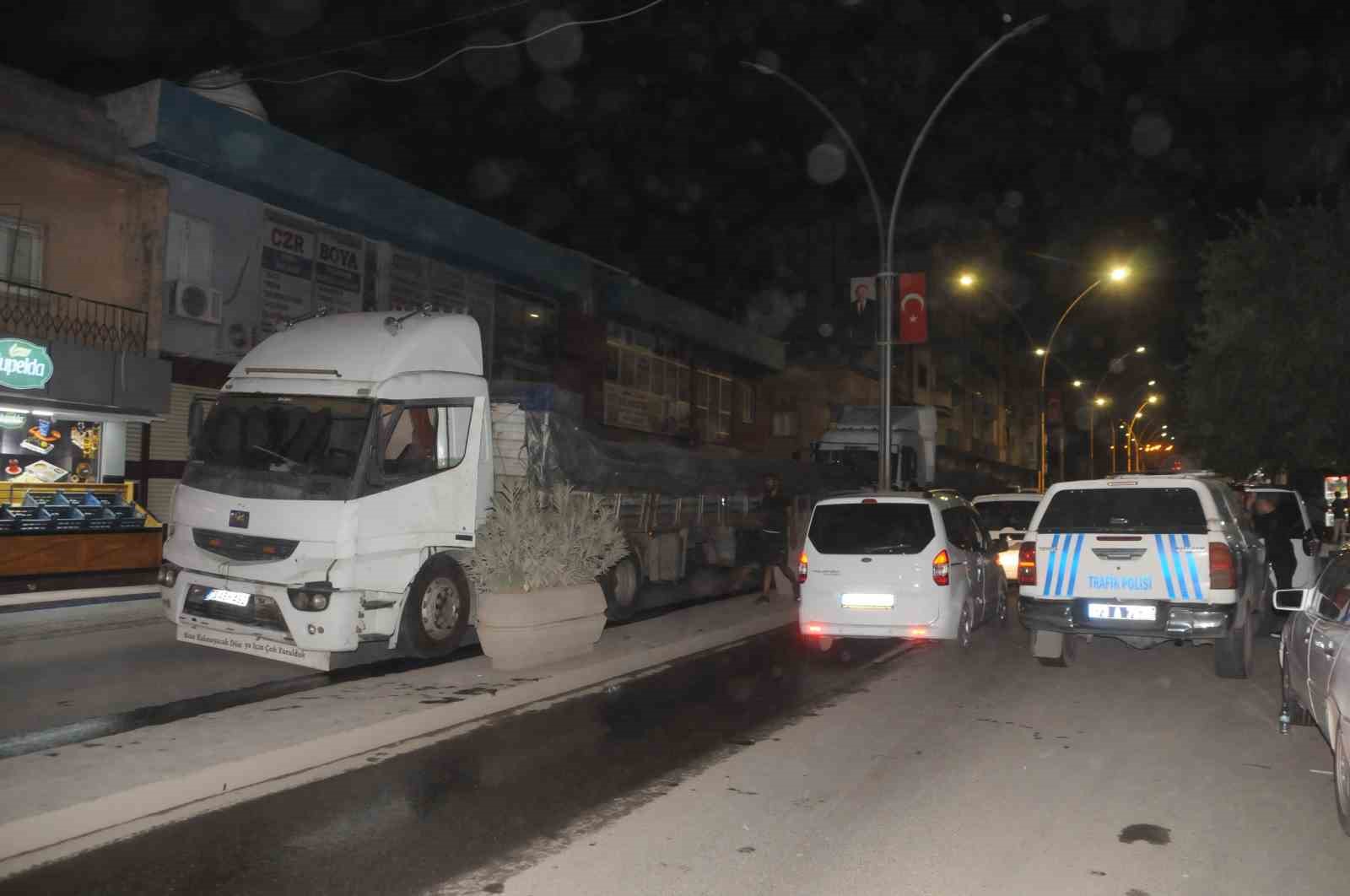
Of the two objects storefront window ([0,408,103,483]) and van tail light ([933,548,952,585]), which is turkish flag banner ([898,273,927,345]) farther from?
storefront window ([0,408,103,483])

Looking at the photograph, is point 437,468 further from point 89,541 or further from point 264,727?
point 89,541

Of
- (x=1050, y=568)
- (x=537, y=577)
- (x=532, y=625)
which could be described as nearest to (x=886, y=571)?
(x=1050, y=568)

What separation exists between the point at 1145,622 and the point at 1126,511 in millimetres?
1284

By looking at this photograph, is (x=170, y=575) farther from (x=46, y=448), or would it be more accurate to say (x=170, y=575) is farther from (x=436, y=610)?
(x=46, y=448)

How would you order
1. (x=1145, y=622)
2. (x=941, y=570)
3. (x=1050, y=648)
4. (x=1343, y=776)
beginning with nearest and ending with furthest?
(x=1343, y=776) → (x=1145, y=622) → (x=1050, y=648) → (x=941, y=570)

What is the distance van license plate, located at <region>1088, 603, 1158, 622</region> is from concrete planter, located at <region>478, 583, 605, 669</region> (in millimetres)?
4893

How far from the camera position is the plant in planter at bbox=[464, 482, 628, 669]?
9.67 metres

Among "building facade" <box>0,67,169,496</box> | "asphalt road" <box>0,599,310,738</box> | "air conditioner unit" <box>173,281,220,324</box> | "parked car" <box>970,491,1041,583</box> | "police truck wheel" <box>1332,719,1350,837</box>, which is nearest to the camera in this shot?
"police truck wheel" <box>1332,719,1350,837</box>

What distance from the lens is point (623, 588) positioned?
14.1 metres

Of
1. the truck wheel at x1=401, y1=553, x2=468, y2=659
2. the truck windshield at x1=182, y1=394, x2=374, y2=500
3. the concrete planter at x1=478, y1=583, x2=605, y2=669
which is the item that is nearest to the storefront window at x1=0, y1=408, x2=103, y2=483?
the truck windshield at x1=182, y1=394, x2=374, y2=500

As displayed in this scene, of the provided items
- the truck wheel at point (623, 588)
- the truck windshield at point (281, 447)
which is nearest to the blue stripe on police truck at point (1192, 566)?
the truck wheel at point (623, 588)

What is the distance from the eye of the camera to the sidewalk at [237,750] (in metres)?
5.38

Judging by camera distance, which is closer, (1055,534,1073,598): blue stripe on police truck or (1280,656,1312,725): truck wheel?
(1280,656,1312,725): truck wheel

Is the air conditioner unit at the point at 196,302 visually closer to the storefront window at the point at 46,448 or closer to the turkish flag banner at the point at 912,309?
the storefront window at the point at 46,448
